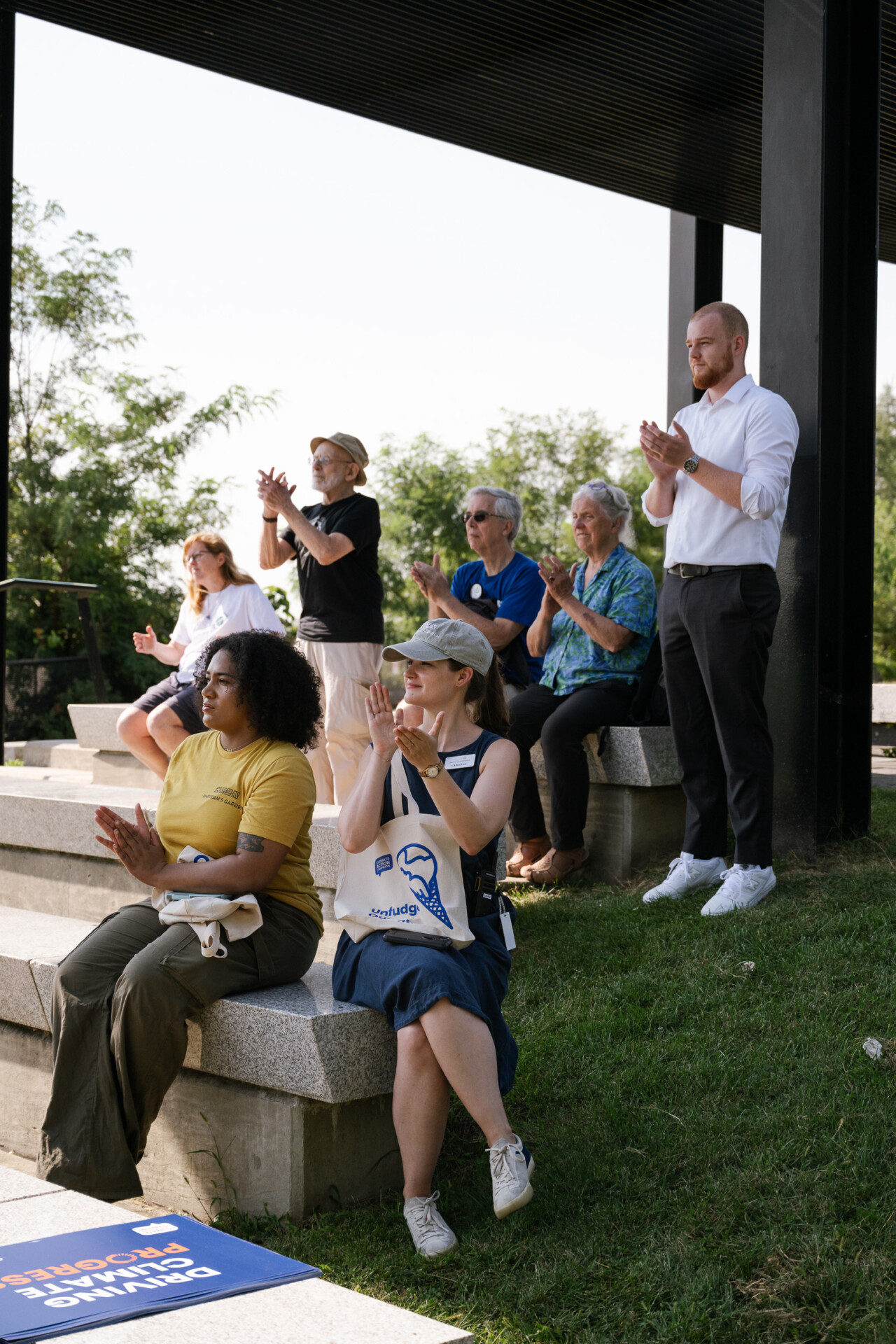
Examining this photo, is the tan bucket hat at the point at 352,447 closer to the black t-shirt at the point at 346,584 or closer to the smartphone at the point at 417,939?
the black t-shirt at the point at 346,584

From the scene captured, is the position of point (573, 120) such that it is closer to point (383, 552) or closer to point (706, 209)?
point (706, 209)

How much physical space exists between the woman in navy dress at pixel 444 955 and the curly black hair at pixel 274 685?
0.28m

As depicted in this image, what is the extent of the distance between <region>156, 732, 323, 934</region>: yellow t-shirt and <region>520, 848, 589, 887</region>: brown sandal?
1770mm

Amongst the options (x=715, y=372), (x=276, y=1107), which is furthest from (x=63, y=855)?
(x=715, y=372)

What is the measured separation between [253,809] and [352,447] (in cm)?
261

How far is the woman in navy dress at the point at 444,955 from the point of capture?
289 cm

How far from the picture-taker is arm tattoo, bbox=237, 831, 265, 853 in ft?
11.0

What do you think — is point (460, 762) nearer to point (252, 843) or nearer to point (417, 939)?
point (417, 939)

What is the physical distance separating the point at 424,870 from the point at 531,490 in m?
34.0

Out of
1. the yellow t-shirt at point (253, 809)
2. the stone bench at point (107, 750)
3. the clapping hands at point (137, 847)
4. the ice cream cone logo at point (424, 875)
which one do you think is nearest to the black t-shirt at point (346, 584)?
the stone bench at point (107, 750)

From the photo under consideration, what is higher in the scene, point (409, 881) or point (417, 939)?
point (409, 881)

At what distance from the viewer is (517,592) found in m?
5.67

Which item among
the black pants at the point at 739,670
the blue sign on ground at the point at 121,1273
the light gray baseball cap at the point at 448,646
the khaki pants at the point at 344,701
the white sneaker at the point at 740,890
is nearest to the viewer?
the blue sign on ground at the point at 121,1273

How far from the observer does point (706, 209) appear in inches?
347
